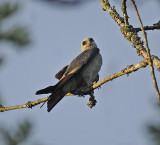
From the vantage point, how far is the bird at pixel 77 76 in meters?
4.28

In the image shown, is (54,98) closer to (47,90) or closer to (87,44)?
(47,90)

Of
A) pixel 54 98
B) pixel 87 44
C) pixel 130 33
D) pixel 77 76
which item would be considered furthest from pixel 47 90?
pixel 87 44

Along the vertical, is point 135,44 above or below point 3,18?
below

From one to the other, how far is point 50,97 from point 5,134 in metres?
1.14

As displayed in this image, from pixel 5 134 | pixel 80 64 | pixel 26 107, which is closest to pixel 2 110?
pixel 26 107

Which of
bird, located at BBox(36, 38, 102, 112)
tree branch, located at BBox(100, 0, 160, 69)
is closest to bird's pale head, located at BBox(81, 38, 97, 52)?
bird, located at BBox(36, 38, 102, 112)

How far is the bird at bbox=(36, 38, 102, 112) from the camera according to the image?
169 inches

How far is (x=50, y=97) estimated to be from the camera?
4.19 metres

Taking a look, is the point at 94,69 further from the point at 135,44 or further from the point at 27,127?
the point at 27,127

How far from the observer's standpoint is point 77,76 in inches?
194

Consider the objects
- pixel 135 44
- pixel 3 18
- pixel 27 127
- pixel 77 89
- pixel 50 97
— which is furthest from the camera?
pixel 77 89

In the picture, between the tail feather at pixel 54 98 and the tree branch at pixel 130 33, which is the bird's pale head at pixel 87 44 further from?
the tree branch at pixel 130 33

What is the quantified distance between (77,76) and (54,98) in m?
0.78

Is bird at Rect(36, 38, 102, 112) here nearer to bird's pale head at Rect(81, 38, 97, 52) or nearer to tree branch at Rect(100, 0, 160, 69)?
bird's pale head at Rect(81, 38, 97, 52)
